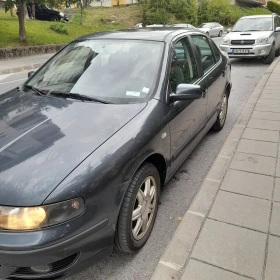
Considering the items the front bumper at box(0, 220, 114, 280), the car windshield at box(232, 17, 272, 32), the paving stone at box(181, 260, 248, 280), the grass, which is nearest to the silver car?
the car windshield at box(232, 17, 272, 32)

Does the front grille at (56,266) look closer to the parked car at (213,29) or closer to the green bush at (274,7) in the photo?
the parked car at (213,29)

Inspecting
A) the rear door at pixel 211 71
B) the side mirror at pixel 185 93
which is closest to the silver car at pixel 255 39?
the rear door at pixel 211 71

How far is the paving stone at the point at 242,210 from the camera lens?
260 centimetres

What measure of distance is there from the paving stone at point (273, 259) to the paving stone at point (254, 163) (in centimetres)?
118

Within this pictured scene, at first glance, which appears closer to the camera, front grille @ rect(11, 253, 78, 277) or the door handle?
front grille @ rect(11, 253, 78, 277)

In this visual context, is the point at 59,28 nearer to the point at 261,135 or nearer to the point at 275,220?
the point at 261,135

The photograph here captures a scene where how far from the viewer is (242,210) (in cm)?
277

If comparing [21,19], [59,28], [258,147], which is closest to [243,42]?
[258,147]

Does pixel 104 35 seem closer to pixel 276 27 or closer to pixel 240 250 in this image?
pixel 240 250

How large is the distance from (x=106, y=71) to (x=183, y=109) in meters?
0.83

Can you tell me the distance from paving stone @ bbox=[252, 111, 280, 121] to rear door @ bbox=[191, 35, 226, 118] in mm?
1040

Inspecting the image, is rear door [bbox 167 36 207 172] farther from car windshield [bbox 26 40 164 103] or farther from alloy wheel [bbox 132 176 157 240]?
alloy wheel [bbox 132 176 157 240]

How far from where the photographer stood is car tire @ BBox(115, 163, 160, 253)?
208 cm

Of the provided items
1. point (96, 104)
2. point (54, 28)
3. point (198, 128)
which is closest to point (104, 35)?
point (96, 104)
